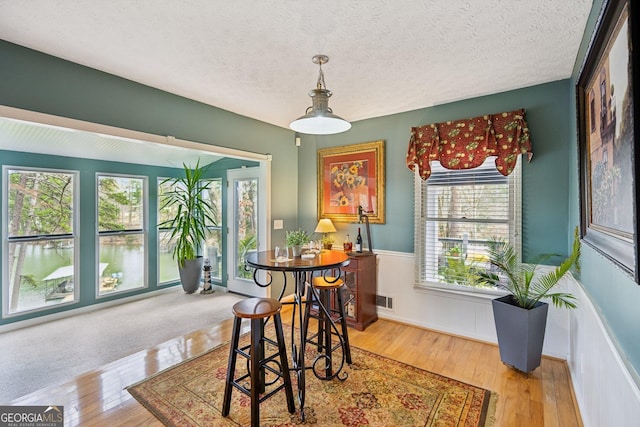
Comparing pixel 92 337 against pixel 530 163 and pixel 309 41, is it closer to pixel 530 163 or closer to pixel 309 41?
pixel 309 41

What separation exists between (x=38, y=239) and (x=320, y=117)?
405cm

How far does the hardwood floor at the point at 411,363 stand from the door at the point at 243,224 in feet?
4.36

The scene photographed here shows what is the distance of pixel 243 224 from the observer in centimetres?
471

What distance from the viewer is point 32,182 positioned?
12.0 ft

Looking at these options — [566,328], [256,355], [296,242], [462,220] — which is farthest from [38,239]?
[566,328]

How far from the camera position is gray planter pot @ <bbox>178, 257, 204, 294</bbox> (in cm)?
476

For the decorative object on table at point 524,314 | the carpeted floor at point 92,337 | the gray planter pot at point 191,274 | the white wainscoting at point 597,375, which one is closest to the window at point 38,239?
the carpeted floor at point 92,337

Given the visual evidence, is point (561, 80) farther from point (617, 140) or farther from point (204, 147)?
point (204, 147)

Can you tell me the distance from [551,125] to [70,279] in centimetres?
586

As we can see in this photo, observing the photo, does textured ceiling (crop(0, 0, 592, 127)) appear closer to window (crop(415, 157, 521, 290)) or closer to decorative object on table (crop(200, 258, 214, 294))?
window (crop(415, 157, 521, 290))

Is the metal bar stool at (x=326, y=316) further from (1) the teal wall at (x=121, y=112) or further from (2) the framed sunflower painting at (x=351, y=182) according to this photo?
(1) the teal wall at (x=121, y=112)

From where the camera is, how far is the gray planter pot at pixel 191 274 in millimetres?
4758

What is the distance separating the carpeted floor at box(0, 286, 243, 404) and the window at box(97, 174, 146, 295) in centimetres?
41

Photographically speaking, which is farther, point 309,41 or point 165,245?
point 165,245
